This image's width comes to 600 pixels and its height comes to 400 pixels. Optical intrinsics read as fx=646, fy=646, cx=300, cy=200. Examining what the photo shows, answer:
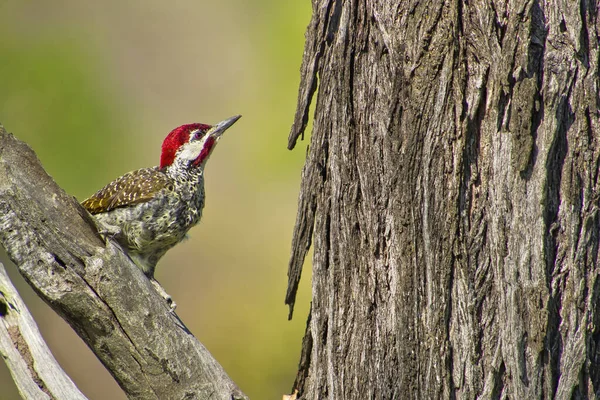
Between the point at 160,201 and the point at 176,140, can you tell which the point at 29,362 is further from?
the point at 176,140

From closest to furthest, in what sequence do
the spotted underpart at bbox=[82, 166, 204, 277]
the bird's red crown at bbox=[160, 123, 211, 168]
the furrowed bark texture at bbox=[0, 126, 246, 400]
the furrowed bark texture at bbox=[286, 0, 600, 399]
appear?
the furrowed bark texture at bbox=[286, 0, 600, 399], the furrowed bark texture at bbox=[0, 126, 246, 400], the spotted underpart at bbox=[82, 166, 204, 277], the bird's red crown at bbox=[160, 123, 211, 168]

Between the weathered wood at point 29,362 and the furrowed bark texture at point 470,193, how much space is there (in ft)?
3.76

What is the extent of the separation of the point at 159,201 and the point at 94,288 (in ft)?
4.75

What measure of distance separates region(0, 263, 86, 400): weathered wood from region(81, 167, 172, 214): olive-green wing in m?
1.37

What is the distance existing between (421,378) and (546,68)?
1.14m

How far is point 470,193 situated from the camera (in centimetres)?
221

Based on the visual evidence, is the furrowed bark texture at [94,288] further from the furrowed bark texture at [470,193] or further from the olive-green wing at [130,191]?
the olive-green wing at [130,191]

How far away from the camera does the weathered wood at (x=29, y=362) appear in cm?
251

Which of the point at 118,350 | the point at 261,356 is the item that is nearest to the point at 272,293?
the point at 261,356

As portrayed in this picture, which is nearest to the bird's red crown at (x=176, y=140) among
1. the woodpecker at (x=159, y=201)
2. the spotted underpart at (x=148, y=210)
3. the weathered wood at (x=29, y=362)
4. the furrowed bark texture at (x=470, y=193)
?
the woodpecker at (x=159, y=201)

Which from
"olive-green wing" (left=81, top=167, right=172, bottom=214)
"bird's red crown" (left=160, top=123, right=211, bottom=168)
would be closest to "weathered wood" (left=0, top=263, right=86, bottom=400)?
"olive-green wing" (left=81, top=167, right=172, bottom=214)

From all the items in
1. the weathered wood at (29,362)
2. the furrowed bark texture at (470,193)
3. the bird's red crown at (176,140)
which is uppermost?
the bird's red crown at (176,140)

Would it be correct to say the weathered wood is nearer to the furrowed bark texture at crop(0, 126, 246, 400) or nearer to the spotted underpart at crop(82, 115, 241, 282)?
the furrowed bark texture at crop(0, 126, 246, 400)

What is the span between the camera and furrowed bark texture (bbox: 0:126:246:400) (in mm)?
A: 2447
